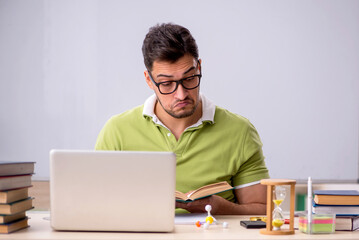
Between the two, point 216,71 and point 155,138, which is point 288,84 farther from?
point 155,138

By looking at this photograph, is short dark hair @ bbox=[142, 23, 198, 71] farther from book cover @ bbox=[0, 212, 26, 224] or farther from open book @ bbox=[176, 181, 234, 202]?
book cover @ bbox=[0, 212, 26, 224]

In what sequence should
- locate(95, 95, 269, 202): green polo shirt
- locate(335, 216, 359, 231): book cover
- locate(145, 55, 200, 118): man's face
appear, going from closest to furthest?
1. locate(335, 216, 359, 231): book cover
2. locate(145, 55, 200, 118): man's face
3. locate(95, 95, 269, 202): green polo shirt

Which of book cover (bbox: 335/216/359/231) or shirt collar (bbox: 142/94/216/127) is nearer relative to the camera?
book cover (bbox: 335/216/359/231)

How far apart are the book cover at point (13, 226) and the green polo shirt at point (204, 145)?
0.76 metres

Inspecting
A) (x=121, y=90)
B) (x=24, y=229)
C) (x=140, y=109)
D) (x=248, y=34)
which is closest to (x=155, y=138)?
(x=140, y=109)

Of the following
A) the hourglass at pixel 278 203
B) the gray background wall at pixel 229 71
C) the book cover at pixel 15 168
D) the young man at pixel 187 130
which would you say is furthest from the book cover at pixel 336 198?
the gray background wall at pixel 229 71

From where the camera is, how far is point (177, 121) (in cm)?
224

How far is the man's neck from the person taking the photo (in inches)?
87.6

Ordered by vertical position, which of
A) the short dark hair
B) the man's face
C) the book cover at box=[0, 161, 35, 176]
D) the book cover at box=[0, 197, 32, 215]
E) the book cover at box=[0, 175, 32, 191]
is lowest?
the book cover at box=[0, 197, 32, 215]

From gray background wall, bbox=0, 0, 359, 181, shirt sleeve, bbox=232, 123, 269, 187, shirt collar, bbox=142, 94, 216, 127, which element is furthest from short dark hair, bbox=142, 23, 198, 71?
gray background wall, bbox=0, 0, 359, 181

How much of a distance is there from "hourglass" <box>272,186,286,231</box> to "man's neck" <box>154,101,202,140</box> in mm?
840

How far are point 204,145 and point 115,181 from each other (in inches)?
33.8

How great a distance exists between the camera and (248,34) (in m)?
3.47

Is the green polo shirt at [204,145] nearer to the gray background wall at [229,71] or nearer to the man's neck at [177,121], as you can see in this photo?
the man's neck at [177,121]
